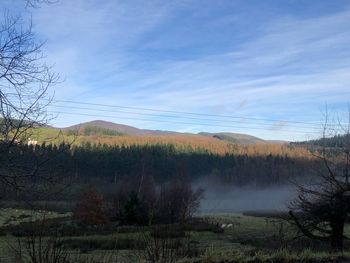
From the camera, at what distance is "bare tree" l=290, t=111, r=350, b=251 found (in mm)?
19312

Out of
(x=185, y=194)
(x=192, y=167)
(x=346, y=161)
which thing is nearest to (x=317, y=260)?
(x=346, y=161)

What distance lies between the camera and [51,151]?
30.7ft

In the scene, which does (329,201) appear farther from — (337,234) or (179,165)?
(179,165)

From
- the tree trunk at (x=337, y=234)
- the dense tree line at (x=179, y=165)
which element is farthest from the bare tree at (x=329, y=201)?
the dense tree line at (x=179, y=165)

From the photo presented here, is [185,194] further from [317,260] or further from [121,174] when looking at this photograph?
[121,174]

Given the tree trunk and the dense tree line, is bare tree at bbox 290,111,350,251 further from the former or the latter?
the dense tree line

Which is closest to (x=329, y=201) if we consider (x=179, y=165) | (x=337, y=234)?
(x=337, y=234)

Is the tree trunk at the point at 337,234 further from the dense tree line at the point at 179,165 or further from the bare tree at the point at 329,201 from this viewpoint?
the dense tree line at the point at 179,165

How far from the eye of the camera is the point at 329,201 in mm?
19703

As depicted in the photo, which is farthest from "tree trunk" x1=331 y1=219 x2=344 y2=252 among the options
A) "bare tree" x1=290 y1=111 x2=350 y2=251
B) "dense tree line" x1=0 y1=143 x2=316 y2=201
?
"dense tree line" x1=0 y1=143 x2=316 y2=201

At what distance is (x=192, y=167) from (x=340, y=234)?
149409 millimetres

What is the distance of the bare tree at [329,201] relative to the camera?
1931 cm

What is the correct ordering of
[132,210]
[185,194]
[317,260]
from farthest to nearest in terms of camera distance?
[185,194]
[132,210]
[317,260]

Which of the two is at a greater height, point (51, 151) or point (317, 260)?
point (51, 151)
